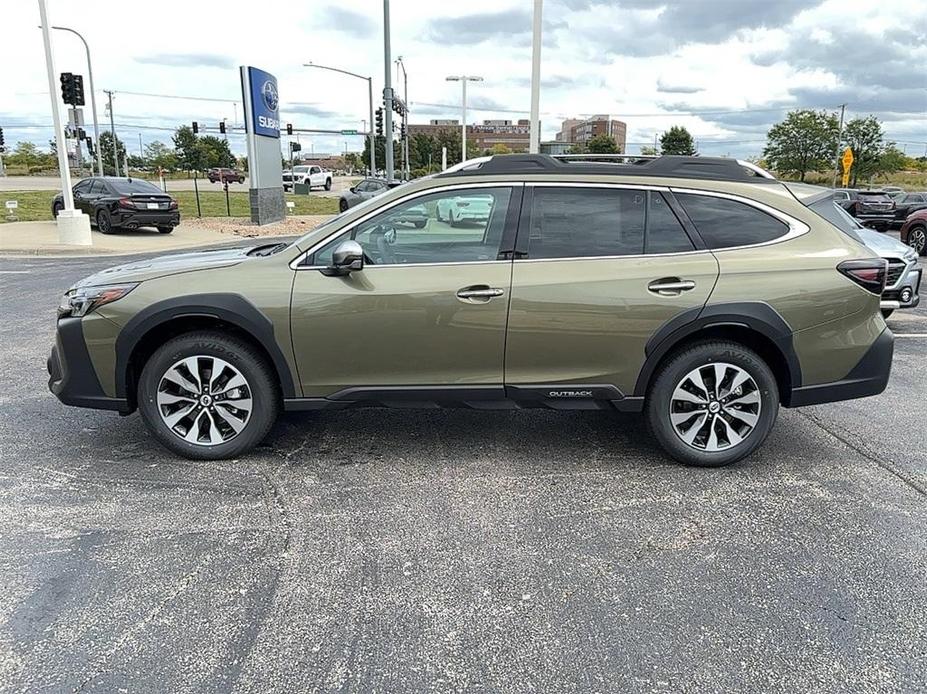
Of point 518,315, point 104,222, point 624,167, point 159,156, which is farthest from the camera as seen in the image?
point 159,156

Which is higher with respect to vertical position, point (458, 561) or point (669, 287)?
point (669, 287)

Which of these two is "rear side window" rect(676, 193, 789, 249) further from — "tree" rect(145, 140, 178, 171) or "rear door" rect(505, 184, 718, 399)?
"tree" rect(145, 140, 178, 171)

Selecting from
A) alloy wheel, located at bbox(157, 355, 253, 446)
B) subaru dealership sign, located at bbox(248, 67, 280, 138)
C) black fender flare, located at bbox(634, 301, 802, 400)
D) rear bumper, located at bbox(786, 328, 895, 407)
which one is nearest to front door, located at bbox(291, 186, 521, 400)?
alloy wheel, located at bbox(157, 355, 253, 446)

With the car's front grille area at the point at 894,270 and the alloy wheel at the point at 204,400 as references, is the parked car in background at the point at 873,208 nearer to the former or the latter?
the car's front grille area at the point at 894,270

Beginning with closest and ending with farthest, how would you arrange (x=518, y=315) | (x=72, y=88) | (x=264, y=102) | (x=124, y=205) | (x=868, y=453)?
(x=518, y=315) → (x=868, y=453) → (x=72, y=88) → (x=124, y=205) → (x=264, y=102)

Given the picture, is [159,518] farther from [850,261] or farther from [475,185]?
[850,261]

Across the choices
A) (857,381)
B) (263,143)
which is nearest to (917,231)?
(857,381)

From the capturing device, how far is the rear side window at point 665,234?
13.9 ft

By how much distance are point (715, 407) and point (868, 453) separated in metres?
1.29

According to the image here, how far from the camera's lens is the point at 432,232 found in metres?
4.30

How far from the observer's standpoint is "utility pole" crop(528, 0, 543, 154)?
1675cm

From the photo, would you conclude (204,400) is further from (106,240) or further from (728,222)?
(106,240)

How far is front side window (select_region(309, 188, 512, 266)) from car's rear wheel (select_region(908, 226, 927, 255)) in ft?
53.8

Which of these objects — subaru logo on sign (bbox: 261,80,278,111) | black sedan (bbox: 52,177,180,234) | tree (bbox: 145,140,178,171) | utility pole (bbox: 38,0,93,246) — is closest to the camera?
utility pole (bbox: 38,0,93,246)
